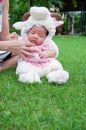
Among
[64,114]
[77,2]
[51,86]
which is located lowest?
[77,2]

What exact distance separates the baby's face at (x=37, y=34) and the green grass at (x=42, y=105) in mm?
383

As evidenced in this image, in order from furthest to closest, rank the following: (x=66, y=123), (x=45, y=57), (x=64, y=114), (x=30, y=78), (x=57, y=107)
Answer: (x=45, y=57), (x=30, y=78), (x=57, y=107), (x=64, y=114), (x=66, y=123)

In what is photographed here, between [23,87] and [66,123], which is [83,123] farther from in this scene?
[23,87]

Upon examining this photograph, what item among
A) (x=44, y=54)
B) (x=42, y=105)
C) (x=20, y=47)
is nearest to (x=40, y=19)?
(x=44, y=54)

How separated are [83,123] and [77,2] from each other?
21379 mm

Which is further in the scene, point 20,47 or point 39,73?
point 39,73

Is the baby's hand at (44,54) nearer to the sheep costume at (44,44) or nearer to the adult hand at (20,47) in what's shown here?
the sheep costume at (44,44)

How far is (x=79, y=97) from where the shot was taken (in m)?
2.68

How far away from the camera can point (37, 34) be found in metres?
3.52

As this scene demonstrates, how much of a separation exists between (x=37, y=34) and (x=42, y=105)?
4.08 feet

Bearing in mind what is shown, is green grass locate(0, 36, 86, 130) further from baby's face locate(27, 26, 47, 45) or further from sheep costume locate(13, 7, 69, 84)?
baby's face locate(27, 26, 47, 45)

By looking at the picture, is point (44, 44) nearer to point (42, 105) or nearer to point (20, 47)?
point (20, 47)

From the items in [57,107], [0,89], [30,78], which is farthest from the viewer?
[30,78]

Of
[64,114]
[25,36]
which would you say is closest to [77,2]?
[25,36]
